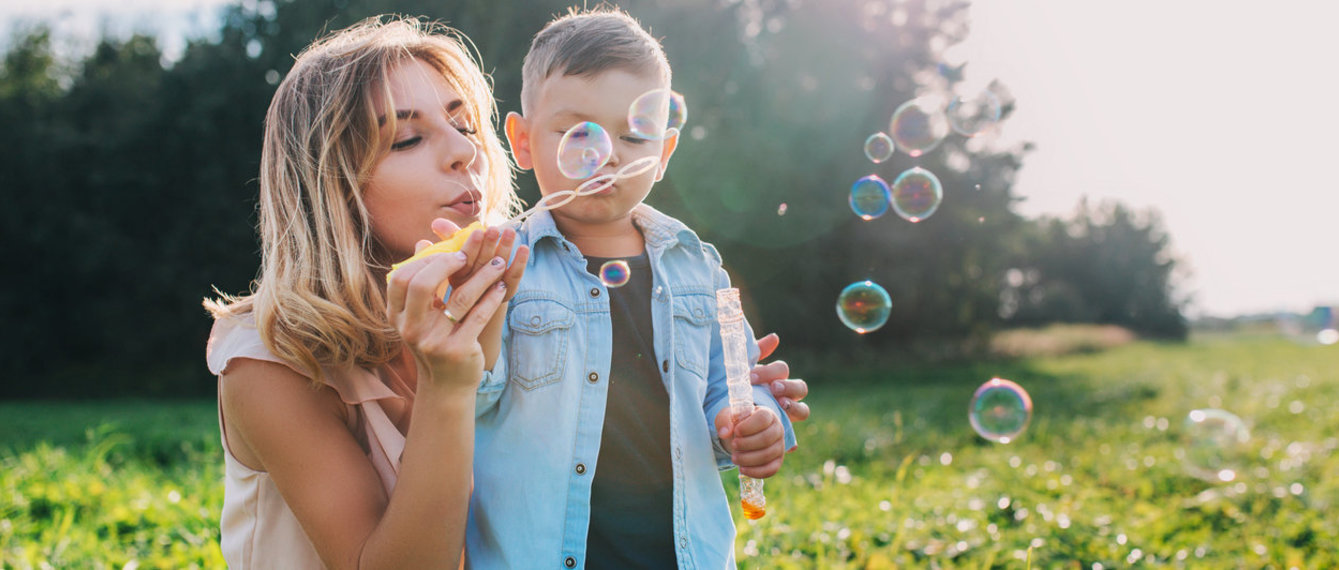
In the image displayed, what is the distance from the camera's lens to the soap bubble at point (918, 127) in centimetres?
375

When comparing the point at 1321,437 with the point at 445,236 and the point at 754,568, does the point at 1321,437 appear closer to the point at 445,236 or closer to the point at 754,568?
the point at 754,568

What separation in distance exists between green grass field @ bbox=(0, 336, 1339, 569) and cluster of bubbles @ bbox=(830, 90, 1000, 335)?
1.86 feet

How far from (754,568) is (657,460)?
4.43 feet

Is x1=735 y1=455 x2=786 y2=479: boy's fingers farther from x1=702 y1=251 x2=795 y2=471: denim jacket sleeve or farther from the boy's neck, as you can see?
the boy's neck

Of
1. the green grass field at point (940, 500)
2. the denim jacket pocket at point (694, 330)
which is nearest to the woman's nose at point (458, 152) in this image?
the denim jacket pocket at point (694, 330)

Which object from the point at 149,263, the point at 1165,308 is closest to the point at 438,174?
the point at 149,263

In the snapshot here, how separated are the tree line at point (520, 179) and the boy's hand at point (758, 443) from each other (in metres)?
11.3

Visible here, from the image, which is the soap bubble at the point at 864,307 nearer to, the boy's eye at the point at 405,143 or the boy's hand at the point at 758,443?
the boy's hand at the point at 758,443

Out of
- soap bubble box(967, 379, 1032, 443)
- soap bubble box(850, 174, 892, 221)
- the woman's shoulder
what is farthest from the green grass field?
the woman's shoulder

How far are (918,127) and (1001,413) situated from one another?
1.33 meters

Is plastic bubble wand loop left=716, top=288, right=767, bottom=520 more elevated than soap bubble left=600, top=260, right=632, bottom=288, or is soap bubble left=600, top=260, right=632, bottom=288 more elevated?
soap bubble left=600, top=260, right=632, bottom=288

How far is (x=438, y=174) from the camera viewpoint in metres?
1.69

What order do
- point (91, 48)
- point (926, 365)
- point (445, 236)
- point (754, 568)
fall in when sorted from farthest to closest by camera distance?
1. point (91, 48)
2. point (926, 365)
3. point (754, 568)
4. point (445, 236)

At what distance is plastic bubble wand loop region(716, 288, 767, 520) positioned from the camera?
1739 millimetres
